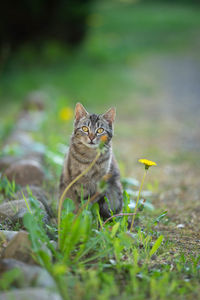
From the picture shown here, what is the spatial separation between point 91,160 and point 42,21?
26.8 feet

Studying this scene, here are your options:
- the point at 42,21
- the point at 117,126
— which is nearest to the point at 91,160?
the point at 117,126

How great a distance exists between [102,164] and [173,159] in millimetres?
2352

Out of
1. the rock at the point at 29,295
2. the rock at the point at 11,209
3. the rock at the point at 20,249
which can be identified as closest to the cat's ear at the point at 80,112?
the rock at the point at 11,209

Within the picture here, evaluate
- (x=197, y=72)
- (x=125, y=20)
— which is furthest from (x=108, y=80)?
(x=125, y=20)

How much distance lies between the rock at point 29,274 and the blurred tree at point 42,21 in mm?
7573

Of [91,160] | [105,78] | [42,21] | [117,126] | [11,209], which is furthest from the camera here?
[42,21]

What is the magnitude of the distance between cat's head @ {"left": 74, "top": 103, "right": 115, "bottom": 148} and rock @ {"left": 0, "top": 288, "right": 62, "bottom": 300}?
4.01ft

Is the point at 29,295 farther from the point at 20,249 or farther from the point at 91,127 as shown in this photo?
the point at 91,127

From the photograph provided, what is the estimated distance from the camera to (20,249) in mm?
1928

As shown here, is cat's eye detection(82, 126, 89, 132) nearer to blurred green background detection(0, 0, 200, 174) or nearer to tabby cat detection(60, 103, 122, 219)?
tabby cat detection(60, 103, 122, 219)

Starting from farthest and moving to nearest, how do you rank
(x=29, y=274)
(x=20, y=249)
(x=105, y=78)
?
(x=105, y=78) < (x=20, y=249) < (x=29, y=274)

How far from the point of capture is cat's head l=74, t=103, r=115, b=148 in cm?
269

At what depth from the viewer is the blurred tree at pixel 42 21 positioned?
9094 mm

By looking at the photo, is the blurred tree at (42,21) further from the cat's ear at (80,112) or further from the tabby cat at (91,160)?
the tabby cat at (91,160)
